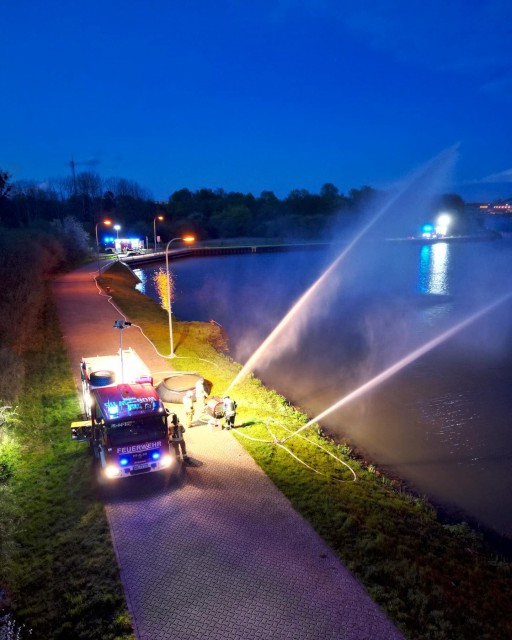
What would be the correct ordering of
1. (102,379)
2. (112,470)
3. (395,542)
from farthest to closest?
1. (102,379)
2. (112,470)
3. (395,542)

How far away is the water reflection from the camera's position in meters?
69.7

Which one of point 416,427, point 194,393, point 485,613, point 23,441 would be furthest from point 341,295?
point 485,613

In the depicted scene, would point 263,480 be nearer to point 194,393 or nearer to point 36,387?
point 194,393

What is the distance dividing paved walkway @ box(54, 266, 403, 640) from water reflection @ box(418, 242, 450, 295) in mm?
58268

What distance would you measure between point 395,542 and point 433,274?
80.0 m

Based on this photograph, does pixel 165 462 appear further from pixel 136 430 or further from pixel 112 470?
pixel 112 470

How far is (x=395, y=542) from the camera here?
1277cm

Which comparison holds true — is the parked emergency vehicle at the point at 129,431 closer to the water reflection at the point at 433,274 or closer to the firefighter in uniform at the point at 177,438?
the firefighter in uniform at the point at 177,438

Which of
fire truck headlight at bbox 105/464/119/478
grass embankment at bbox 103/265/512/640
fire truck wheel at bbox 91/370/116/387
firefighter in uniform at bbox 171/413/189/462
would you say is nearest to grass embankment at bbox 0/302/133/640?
fire truck headlight at bbox 105/464/119/478

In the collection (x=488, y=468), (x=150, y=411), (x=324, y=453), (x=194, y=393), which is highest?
(x=150, y=411)

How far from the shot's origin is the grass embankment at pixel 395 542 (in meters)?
10.3

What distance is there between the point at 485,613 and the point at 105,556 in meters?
8.69

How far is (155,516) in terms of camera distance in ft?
42.9

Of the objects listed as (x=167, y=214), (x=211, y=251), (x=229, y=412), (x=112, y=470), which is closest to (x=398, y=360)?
(x=229, y=412)
